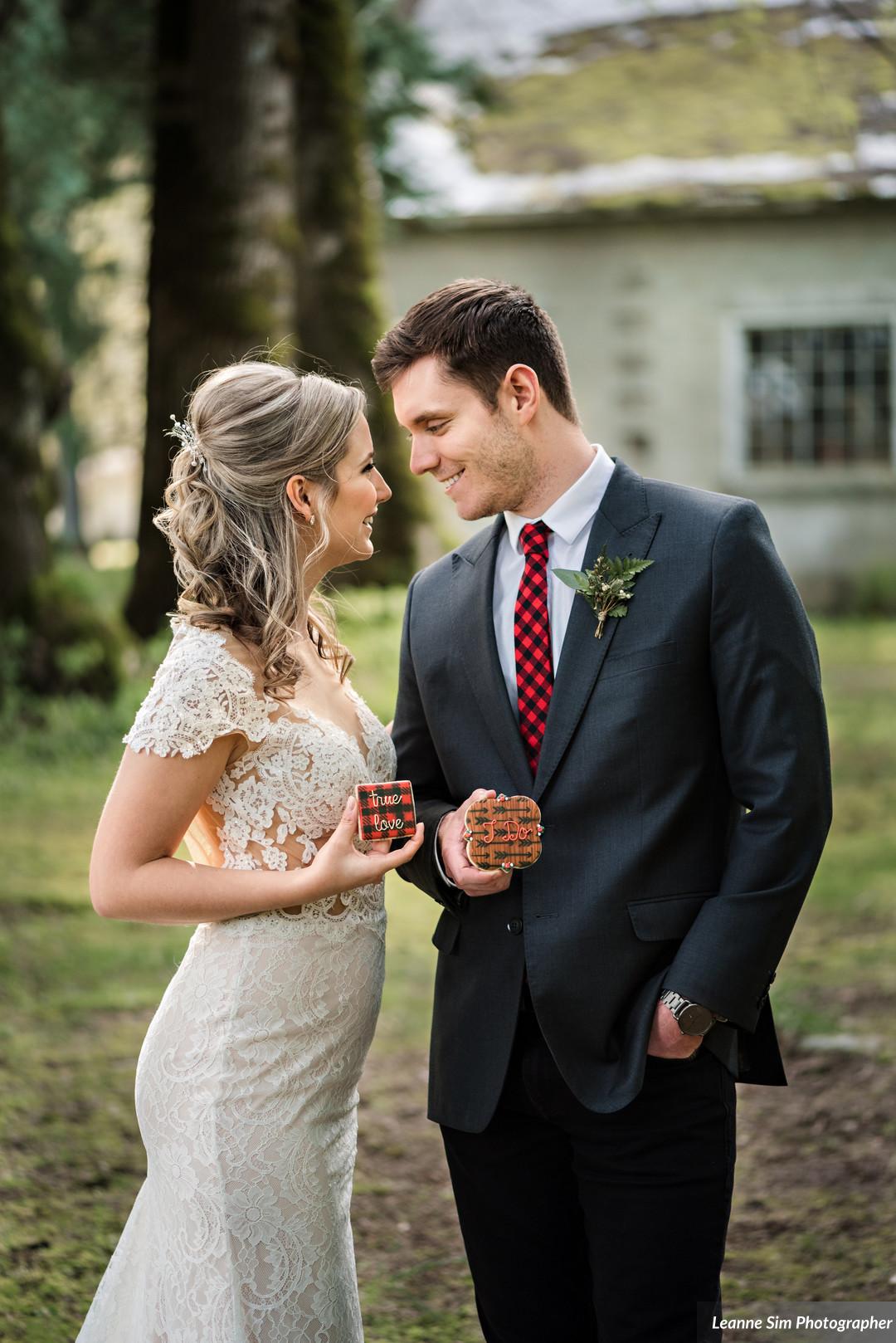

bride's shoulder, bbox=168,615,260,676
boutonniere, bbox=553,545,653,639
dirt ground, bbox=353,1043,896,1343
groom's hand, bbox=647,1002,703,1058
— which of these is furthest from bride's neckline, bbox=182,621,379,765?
dirt ground, bbox=353,1043,896,1343

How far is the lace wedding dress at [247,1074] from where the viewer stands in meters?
2.86

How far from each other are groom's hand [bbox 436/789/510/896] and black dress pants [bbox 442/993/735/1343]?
0.25m

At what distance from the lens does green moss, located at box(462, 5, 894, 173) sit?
58.4 ft

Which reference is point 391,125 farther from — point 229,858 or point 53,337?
point 229,858

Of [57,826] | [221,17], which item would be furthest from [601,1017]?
[221,17]

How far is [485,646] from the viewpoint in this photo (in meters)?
3.01

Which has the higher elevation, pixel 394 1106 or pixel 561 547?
pixel 561 547

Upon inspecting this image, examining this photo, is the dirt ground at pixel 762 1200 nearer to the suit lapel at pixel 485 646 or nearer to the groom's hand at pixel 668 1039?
the groom's hand at pixel 668 1039

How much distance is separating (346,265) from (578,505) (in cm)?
1029

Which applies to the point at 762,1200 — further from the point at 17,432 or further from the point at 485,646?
the point at 17,432

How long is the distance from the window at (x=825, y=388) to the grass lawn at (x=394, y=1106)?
971 cm

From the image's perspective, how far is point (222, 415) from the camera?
9.91 ft

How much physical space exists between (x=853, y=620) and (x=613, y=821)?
592 inches

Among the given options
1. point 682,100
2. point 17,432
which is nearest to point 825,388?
point 682,100
